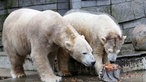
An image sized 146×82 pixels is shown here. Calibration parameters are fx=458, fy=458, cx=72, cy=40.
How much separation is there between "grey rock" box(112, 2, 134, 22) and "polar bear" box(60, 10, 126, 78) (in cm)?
400

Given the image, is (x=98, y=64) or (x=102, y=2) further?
(x=102, y=2)

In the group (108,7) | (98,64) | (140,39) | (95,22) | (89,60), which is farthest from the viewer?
(108,7)

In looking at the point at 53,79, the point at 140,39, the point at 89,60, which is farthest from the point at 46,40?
the point at 140,39

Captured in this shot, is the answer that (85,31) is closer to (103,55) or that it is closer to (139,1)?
(103,55)

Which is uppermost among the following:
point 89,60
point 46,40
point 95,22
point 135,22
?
point 95,22

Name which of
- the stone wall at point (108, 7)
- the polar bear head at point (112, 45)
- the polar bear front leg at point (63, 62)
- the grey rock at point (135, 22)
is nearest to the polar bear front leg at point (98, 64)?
the polar bear head at point (112, 45)

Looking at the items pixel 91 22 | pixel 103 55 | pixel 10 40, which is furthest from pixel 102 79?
pixel 10 40

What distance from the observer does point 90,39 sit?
8.22 meters

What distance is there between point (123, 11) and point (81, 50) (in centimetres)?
556

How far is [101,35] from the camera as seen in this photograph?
7.92 metres

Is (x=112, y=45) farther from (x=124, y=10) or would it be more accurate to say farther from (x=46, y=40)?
(x=124, y=10)

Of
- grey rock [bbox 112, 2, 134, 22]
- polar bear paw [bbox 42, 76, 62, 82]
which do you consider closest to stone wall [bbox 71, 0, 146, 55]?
grey rock [bbox 112, 2, 134, 22]

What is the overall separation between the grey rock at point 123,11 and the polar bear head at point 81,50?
534 cm

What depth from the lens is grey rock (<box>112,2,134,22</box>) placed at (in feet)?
41.3
